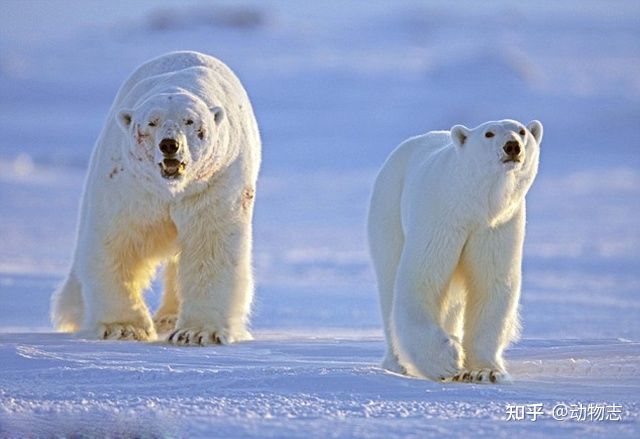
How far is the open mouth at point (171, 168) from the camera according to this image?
22.5ft

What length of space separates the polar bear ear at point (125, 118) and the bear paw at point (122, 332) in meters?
1.09

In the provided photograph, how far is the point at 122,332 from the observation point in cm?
745

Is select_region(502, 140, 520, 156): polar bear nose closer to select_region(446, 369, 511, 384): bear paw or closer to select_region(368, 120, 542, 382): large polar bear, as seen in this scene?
select_region(368, 120, 542, 382): large polar bear

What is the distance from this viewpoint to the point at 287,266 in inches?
503

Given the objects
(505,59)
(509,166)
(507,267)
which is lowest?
(507,267)

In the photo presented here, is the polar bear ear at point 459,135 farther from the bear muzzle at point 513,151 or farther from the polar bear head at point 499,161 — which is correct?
the bear muzzle at point 513,151

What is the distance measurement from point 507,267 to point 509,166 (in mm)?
464

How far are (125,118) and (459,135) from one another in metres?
1.90

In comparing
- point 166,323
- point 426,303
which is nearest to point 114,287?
point 166,323

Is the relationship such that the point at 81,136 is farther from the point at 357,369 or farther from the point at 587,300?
the point at 357,369

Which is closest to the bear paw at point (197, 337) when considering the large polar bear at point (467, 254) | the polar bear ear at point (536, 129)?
the large polar bear at point (467, 254)

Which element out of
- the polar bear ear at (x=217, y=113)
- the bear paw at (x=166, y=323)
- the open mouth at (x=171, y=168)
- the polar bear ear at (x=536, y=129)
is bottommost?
the bear paw at (x=166, y=323)

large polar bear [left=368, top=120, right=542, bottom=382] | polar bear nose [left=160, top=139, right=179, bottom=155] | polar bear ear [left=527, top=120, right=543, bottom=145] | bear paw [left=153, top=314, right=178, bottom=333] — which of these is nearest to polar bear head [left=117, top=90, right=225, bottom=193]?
polar bear nose [left=160, top=139, right=179, bottom=155]

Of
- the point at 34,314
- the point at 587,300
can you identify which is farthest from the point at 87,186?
the point at 587,300
